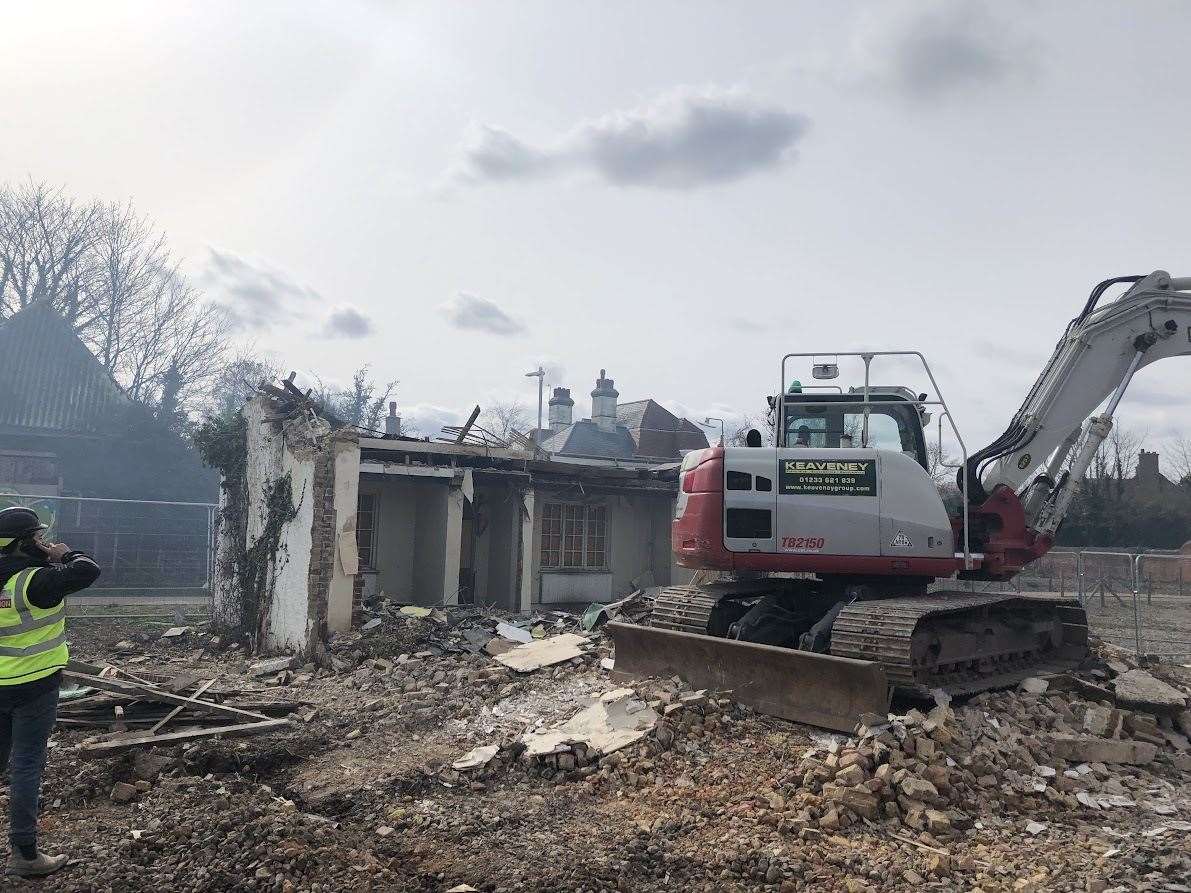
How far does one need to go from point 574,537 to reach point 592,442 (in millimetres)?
16904

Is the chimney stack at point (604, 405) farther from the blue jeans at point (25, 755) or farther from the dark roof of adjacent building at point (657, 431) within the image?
the blue jeans at point (25, 755)

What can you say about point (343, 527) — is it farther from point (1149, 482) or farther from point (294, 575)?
point (1149, 482)

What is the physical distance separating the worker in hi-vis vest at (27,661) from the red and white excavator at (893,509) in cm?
498

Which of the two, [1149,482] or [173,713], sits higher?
[1149,482]

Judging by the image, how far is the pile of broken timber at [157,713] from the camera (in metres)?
7.16

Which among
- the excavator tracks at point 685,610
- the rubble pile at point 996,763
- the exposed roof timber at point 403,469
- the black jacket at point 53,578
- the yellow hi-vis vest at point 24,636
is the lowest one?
the rubble pile at point 996,763

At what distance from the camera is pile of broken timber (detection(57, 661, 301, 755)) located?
282 inches

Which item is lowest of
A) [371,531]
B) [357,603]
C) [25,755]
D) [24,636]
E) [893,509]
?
[357,603]

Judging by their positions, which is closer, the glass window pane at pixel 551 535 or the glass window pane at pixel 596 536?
the glass window pane at pixel 551 535

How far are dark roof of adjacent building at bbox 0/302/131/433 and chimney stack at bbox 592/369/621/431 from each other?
1837 centimetres

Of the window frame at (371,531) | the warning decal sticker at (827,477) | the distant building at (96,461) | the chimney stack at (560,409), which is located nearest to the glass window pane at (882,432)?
the warning decal sticker at (827,477)

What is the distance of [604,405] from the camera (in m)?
37.9

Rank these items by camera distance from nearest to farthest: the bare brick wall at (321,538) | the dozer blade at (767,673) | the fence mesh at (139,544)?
the dozer blade at (767,673)
the bare brick wall at (321,538)
the fence mesh at (139,544)

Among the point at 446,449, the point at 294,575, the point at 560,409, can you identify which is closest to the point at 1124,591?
the point at 446,449
